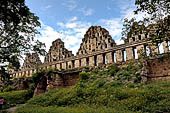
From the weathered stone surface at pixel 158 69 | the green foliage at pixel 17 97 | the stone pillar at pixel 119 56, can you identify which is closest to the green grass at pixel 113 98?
the weathered stone surface at pixel 158 69

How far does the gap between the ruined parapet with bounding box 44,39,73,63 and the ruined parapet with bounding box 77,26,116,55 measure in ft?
13.4

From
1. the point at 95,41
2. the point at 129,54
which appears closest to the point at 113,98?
the point at 129,54

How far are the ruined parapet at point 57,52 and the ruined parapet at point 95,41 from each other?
4.08m

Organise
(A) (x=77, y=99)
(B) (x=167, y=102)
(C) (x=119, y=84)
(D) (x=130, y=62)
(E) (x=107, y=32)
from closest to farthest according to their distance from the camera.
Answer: (B) (x=167, y=102) → (A) (x=77, y=99) → (C) (x=119, y=84) → (D) (x=130, y=62) → (E) (x=107, y=32)

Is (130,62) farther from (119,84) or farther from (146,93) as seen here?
(146,93)

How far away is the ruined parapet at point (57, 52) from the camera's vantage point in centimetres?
3401

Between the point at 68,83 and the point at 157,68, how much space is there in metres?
11.8

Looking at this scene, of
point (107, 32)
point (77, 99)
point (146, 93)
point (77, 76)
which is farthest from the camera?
point (107, 32)

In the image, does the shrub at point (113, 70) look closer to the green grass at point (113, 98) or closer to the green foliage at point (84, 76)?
the green grass at point (113, 98)

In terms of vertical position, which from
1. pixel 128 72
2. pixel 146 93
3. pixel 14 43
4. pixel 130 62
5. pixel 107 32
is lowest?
pixel 146 93

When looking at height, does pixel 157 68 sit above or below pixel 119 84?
above

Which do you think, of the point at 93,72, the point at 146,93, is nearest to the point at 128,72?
the point at 93,72

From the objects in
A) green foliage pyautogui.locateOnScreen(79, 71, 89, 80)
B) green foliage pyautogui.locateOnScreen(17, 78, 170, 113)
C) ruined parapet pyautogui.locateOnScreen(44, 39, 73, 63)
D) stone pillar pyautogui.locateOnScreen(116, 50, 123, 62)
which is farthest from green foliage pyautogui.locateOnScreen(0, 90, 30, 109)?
stone pillar pyautogui.locateOnScreen(116, 50, 123, 62)

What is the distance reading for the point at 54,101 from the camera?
1367cm
